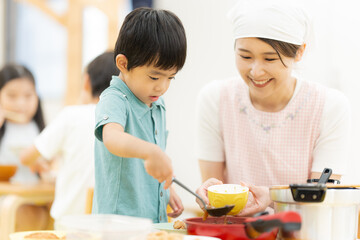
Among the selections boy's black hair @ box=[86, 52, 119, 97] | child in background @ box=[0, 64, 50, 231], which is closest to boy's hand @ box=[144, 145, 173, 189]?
boy's black hair @ box=[86, 52, 119, 97]

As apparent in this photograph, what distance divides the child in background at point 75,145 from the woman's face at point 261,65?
0.81 m

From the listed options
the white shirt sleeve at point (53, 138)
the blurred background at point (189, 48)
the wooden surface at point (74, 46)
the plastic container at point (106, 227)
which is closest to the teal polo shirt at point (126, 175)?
the plastic container at point (106, 227)

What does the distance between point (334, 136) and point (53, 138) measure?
1.23 meters

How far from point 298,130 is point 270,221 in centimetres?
80

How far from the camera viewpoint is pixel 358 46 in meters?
2.39

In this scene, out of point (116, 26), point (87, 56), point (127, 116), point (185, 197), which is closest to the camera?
point (127, 116)

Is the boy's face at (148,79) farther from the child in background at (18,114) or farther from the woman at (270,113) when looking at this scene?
the child in background at (18,114)

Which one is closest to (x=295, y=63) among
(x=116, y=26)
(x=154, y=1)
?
(x=154, y=1)

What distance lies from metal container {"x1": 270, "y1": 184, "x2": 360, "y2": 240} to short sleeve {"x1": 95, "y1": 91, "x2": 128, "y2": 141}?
0.35 m

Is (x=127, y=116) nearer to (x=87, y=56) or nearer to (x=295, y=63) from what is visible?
(x=295, y=63)

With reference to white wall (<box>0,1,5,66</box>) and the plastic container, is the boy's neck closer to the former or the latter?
the plastic container

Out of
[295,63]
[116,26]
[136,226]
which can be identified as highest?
[116,26]

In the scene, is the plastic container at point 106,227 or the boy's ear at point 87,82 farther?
the boy's ear at point 87,82

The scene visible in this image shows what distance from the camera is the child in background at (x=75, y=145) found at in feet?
6.68
